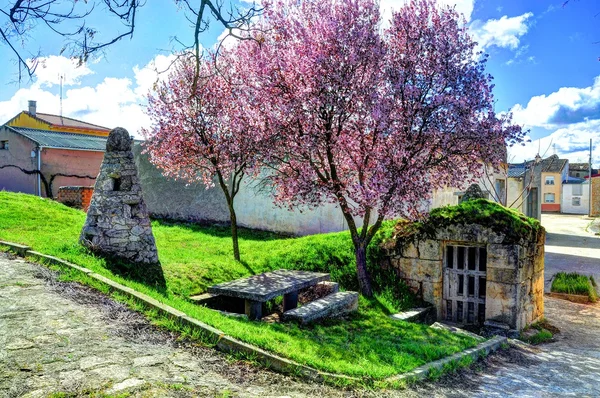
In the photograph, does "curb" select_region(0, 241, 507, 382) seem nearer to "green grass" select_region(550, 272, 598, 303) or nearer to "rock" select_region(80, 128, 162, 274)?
"rock" select_region(80, 128, 162, 274)

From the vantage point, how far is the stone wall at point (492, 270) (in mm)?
8273

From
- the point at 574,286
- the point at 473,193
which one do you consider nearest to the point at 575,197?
the point at 574,286

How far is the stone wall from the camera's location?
8273 millimetres

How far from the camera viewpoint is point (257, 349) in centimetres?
461

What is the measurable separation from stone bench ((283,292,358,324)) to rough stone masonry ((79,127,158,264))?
2.56 meters

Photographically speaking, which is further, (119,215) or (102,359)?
(119,215)

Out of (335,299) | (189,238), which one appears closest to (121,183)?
(335,299)

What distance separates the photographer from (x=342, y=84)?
794 centimetres

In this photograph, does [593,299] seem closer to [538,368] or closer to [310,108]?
[538,368]

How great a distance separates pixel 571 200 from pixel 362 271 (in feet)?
154

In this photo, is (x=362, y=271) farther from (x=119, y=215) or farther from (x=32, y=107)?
(x=32, y=107)

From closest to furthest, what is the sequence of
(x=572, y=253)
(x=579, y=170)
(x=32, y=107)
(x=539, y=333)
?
1. (x=539, y=333)
2. (x=572, y=253)
3. (x=32, y=107)
4. (x=579, y=170)

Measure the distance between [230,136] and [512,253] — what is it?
226 inches

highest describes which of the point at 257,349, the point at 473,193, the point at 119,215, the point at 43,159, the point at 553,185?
the point at 553,185
